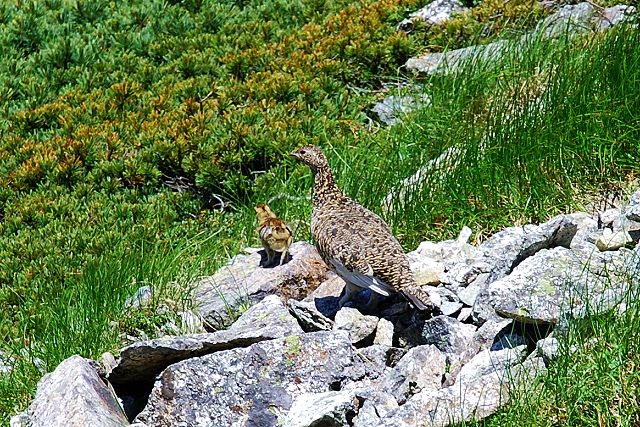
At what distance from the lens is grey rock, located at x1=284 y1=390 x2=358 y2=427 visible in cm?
486

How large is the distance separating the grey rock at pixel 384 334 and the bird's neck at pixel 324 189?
110 centimetres

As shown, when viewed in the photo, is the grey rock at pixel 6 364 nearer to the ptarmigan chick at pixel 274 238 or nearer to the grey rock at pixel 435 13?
the ptarmigan chick at pixel 274 238

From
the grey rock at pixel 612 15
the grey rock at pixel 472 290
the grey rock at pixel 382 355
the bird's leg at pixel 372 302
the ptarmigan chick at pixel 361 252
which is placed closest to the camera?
the grey rock at pixel 382 355

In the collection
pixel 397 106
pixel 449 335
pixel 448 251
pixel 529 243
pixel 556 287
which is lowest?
pixel 397 106

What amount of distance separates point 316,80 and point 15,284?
3.68m

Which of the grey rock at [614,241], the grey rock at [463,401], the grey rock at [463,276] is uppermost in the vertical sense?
the grey rock at [463,401]

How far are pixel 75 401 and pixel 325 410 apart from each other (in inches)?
51.6

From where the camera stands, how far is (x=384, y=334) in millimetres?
5875

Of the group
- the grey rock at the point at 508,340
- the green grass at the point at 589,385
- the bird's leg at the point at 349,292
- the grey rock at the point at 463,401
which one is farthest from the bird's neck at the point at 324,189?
the green grass at the point at 589,385

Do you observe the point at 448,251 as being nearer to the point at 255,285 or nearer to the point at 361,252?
the point at 361,252

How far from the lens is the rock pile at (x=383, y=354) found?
16.1 feet

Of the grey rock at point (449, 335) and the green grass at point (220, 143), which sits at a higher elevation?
the grey rock at point (449, 335)

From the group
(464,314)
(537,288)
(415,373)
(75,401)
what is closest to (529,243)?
(464,314)

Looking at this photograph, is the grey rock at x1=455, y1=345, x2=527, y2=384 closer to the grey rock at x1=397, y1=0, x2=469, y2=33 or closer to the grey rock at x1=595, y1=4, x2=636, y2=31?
the grey rock at x1=595, y1=4, x2=636, y2=31
